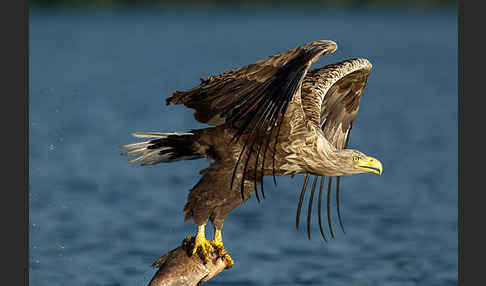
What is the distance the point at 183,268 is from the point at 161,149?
103 cm

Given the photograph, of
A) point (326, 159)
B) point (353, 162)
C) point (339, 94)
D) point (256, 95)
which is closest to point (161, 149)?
point (256, 95)

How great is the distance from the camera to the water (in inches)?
349

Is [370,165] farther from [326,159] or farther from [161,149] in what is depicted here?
[161,149]

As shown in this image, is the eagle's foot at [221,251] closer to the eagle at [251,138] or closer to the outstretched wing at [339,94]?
the eagle at [251,138]

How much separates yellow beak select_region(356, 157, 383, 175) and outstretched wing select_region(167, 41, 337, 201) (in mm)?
598

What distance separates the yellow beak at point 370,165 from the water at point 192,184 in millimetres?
2706

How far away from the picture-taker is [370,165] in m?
5.73

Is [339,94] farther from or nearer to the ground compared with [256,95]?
farther from the ground

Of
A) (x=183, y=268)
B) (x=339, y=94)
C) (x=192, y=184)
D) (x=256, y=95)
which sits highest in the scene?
(x=339, y=94)

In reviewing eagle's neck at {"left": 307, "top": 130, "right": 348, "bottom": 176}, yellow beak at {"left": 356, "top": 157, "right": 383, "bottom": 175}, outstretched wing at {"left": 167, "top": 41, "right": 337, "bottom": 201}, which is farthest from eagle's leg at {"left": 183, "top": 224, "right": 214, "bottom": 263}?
yellow beak at {"left": 356, "top": 157, "right": 383, "bottom": 175}

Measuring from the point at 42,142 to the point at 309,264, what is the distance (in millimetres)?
8189

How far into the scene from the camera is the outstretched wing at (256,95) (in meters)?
5.46

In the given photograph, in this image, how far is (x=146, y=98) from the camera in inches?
883

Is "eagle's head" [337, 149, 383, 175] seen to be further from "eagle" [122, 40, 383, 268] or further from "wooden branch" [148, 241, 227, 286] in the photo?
"wooden branch" [148, 241, 227, 286]
